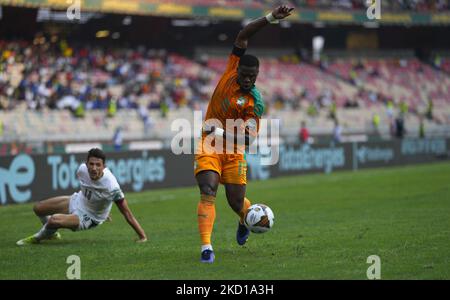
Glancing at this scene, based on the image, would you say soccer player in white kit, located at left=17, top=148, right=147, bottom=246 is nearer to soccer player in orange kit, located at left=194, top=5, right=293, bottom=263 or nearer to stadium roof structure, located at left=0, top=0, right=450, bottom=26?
soccer player in orange kit, located at left=194, top=5, right=293, bottom=263

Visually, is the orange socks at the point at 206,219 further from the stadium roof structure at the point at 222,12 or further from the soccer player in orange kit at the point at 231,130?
the stadium roof structure at the point at 222,12

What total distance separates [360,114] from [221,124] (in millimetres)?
37046

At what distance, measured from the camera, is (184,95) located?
39.0 m

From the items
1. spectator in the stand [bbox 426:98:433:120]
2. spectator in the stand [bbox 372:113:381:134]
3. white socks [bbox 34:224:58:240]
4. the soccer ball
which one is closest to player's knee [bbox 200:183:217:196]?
the soccer ball

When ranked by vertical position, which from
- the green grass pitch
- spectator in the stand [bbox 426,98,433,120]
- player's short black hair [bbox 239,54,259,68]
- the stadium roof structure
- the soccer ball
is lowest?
the green grass pitch

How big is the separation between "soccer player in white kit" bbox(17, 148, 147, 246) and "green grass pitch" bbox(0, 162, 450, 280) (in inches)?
10.8

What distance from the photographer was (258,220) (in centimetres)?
1020

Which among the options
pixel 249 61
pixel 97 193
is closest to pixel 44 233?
pixel 97 193

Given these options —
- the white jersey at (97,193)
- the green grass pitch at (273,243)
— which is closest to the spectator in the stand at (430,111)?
the green grass pitch at (273,243)

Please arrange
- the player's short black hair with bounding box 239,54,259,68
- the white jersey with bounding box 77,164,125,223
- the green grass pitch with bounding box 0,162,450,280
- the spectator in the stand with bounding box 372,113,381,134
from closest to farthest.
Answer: the green grass pitch with bounding box 0,162,450,280 → the player's short black hair with bounding box 239,54,259,68 → the white jersey with bounding box 77,164,125,223 → the spectator in the stand with bounding box 372,113,381,134

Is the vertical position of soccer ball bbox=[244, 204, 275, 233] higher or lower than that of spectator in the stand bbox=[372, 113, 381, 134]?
lower

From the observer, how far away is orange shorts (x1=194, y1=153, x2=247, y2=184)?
9938mm

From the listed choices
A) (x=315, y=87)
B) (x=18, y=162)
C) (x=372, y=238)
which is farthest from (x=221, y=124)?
(x=315, y=87)
